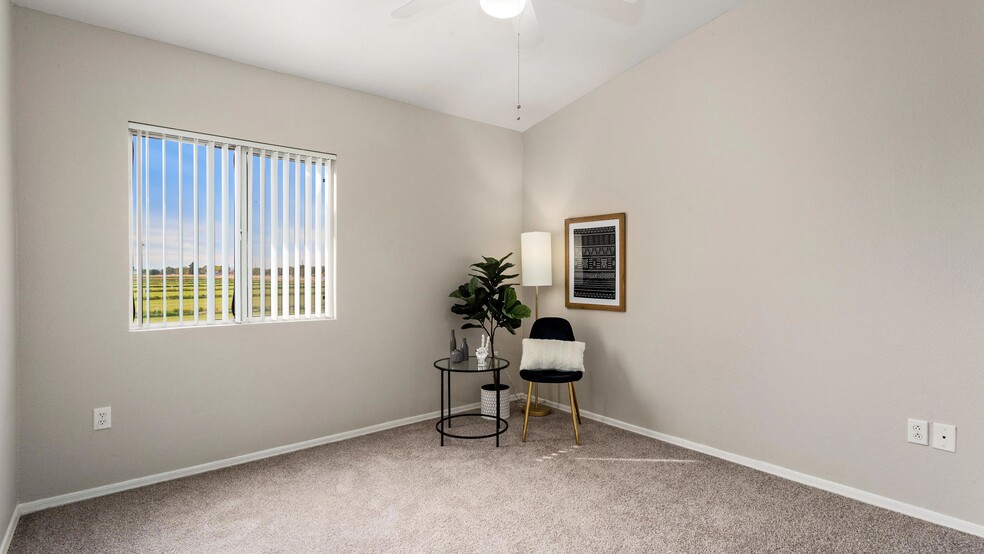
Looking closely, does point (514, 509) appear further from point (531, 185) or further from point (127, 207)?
point (531, 185)

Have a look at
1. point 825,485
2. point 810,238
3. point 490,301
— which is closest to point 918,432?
point 825,485

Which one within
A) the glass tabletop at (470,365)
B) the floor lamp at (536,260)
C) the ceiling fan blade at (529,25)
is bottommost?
the glass tabletop at (470,365)

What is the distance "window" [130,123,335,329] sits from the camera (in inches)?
117

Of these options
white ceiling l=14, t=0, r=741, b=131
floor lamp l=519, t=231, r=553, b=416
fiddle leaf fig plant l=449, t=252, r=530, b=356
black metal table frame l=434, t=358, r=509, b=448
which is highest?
white ceiling l=14, t=0, r=741, b=131

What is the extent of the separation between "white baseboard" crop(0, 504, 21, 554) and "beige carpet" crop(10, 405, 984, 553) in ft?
0.12

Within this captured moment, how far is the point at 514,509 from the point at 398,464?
926 millimetres

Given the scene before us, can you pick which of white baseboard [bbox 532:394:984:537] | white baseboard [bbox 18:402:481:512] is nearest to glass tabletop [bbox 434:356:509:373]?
white baseboard [bbox 18:402:481:512]

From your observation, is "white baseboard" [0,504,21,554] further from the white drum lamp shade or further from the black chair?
the white drum lamp shade

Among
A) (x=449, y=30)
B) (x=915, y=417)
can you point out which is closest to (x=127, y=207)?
(x=449, y=30)

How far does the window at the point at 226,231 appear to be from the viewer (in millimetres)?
2980

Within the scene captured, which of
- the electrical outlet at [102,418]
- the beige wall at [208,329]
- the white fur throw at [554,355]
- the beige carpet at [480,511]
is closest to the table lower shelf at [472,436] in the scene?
the beige carpet at [480,511]

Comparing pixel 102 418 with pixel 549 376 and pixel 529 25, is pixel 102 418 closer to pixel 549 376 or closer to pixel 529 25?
pixel 549 376

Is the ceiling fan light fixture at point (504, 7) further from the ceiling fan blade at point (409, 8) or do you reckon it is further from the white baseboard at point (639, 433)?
the white baseboard at point (639, 433)

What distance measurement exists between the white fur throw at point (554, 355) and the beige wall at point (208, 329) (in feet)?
2.80
